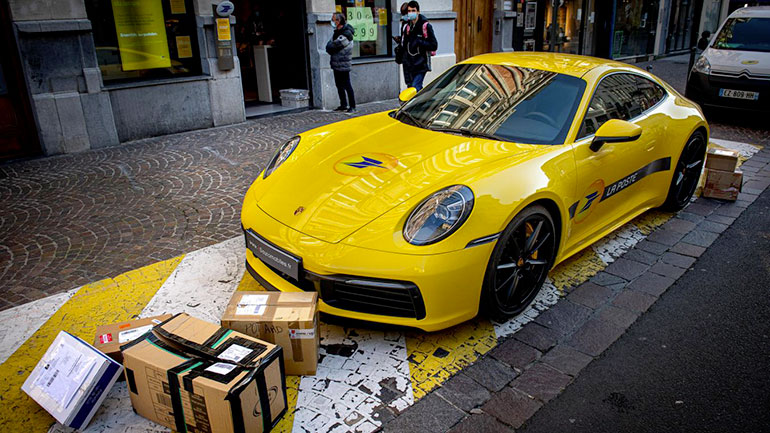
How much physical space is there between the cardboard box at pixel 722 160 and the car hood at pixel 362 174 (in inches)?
121

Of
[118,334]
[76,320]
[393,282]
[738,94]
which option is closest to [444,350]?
[393,282]

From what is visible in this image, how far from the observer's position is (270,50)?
38.9ft

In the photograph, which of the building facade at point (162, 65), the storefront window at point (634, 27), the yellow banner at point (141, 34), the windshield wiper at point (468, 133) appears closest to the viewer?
the windshield wiper at point (468, 133)

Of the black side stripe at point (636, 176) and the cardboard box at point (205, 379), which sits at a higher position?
the black side stripe at point (636, 176)

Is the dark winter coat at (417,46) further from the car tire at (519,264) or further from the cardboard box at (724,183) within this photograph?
the car tire at (519,264)

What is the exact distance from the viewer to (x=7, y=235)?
493 cm

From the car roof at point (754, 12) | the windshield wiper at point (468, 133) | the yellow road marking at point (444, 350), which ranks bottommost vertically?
the yellow road marking at point (444, 350)

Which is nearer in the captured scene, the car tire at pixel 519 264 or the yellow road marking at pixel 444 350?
the yellow road marking at pixel 444 350

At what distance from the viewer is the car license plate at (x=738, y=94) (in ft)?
29.5

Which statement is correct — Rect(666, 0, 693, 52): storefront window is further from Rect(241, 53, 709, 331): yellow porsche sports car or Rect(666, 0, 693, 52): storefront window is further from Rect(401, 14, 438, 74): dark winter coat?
Rect(241, 53, 709, 331): yellow porsche sports car

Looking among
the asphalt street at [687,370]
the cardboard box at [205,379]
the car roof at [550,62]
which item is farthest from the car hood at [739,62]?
the cardboard box at [205,379]

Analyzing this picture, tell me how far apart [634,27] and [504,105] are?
1763 cm

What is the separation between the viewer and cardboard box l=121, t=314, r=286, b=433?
2.36 meters

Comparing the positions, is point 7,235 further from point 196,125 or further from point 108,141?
point 196,125
